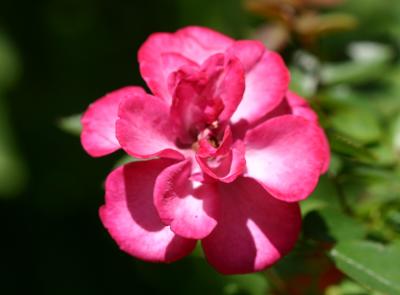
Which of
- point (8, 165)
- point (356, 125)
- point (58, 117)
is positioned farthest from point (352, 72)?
point (8, 165)

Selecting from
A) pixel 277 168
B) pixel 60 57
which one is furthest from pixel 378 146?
pixel 60 57

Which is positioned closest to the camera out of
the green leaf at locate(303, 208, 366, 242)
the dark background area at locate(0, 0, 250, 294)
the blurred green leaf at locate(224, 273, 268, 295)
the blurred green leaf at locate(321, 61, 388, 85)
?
the green leaf at locate(303, 208, 366, 242)

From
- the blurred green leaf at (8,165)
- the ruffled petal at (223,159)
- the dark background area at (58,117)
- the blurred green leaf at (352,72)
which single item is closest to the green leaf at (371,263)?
the ruffled petal at (223,159)

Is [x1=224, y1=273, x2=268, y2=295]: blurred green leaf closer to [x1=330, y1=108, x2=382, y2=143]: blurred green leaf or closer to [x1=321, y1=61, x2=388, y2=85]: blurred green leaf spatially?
[x1=330, y1=108, x2=382, y2=143]: blurred green leaf

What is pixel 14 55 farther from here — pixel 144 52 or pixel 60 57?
A: pixel 144 52

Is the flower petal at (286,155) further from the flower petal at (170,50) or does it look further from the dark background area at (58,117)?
the dark background area at (58,117)

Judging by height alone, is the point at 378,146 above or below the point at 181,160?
below

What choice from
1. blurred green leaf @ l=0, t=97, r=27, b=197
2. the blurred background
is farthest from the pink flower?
blurred green leaf @ l=0, t=97, r=27, b=197
